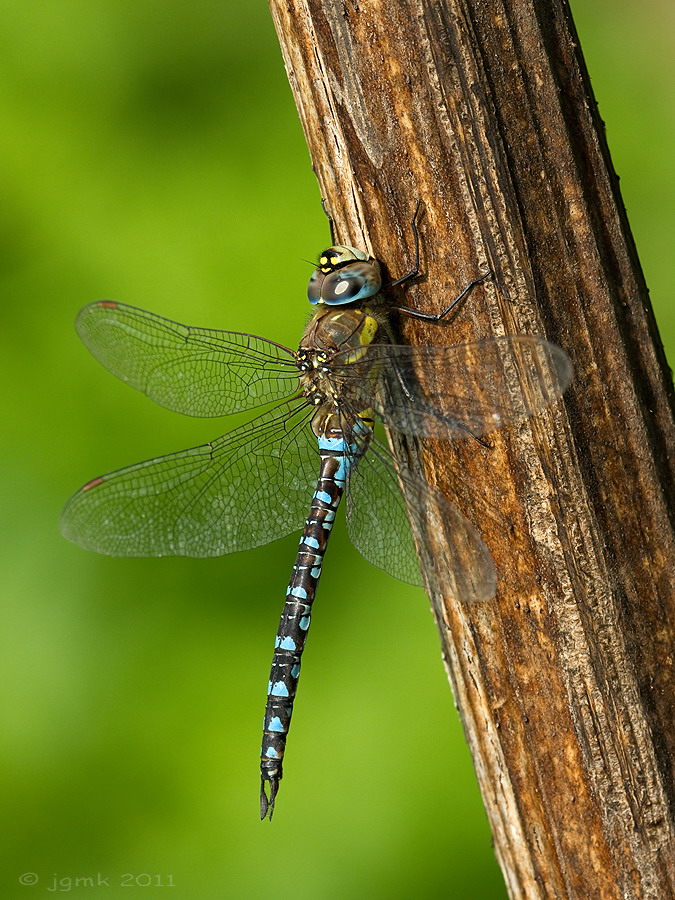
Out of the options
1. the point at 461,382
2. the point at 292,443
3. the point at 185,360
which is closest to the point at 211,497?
the point at 292,443

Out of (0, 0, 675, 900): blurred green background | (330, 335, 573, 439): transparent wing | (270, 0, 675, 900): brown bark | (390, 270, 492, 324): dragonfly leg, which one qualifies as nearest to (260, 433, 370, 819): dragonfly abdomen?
(330, 335, 573, 439): transparent wing

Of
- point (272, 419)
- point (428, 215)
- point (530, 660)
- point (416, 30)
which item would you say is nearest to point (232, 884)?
point (272, 419)

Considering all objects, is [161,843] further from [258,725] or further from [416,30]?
[416,30]

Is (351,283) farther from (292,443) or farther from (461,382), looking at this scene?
(292,443)

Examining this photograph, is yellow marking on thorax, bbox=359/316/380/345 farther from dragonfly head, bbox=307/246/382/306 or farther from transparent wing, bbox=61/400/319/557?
transparent wing, bbox=61/400/319/557

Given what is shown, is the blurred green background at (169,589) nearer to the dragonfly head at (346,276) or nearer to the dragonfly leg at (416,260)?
the dragonfly head at (346,276)

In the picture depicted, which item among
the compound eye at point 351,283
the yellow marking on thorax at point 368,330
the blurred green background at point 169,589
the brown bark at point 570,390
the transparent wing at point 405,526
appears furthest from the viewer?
the blurred green background at point 169,589

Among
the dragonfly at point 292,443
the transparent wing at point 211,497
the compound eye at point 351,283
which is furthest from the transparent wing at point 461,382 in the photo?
the transparent wing at point 211,497

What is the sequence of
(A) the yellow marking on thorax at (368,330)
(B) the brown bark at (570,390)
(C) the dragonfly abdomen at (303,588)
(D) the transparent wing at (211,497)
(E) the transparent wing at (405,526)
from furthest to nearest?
(D) the transparent wing at (211,497) → (C) the dragonfly abdomen at (303,588) → (A) the yellow marking on thorax at (368,330) → (E) the transparent wing at (405,526) → (B) the brown bark at (570,390)
